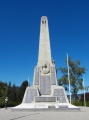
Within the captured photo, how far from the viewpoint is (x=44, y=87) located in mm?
25250

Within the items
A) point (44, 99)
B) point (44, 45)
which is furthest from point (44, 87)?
point (44, 45)

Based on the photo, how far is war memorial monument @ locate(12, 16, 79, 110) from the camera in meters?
22.2

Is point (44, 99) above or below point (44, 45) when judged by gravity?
below

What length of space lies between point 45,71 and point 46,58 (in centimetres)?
216

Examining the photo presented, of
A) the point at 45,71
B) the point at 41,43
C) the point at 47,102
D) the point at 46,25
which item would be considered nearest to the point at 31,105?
the point at 47,102

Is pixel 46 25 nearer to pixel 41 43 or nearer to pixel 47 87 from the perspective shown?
pixel 41 43

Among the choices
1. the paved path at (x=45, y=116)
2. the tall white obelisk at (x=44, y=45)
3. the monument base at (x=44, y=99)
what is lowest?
the paved path at (x=45, y=116)

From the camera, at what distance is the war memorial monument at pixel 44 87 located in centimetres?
2221

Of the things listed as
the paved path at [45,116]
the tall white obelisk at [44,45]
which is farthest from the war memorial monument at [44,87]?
the paved path at [45,116]

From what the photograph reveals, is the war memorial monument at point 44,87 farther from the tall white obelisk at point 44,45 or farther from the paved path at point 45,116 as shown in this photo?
the paved path at point 45,116

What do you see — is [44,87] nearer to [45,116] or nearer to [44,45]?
[44,45]

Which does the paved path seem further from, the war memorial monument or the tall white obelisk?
the tall white obelisk

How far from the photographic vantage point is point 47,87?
2520 centimetres

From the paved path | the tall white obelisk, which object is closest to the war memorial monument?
the tall white obelisk
